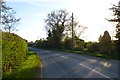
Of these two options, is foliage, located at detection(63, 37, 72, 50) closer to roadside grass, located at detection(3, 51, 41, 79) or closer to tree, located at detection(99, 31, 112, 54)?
tree, located at detection(99, 31, 112, 54)

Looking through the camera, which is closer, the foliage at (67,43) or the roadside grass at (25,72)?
the roadside grass at (25,72)

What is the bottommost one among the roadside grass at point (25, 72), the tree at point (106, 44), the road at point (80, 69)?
the road at point (80, 69)

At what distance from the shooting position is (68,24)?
90.4 meters

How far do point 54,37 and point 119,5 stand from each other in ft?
148

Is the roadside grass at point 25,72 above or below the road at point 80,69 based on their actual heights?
above

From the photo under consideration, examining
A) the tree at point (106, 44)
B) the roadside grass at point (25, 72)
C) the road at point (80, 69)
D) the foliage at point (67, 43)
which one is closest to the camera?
the roadside grass at point (25, 72)

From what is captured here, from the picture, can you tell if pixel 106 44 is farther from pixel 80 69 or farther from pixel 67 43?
pixel 67 43

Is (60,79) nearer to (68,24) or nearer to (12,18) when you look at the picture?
(12,18)

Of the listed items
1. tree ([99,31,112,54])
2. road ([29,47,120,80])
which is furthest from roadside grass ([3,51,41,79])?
tree ([99,31,112,54])

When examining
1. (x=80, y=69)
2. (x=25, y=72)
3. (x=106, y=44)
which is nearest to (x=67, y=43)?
(x=106, y=44)

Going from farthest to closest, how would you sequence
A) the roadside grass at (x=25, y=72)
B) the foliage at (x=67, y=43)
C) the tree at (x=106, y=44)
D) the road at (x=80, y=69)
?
the foliage at (x=67, y=43), the tree at (x=106, y=44), the road at (x=80, y=69), the roadside grass at (x=25, y=72)

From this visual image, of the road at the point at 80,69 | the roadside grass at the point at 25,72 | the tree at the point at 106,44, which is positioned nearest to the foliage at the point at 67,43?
the tree at the point at 106,44

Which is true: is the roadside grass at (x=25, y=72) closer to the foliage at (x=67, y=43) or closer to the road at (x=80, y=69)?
the road at (x=80, y=69)

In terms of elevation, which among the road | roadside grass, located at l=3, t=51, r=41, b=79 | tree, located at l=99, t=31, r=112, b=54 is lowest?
the road
